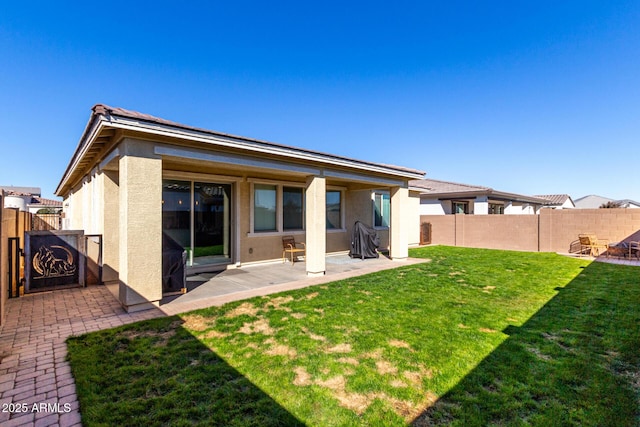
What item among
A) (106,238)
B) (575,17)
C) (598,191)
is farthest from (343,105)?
(598,191)

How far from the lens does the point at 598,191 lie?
56.8 m

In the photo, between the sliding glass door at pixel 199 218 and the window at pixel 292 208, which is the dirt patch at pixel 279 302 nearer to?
the sliding glass door at pixel 199 218

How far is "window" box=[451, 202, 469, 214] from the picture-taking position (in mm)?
21047

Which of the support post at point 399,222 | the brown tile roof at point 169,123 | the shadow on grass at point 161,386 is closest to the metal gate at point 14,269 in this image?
the shadow on grass at point 161,386

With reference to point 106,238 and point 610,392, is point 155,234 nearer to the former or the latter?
point 106,238

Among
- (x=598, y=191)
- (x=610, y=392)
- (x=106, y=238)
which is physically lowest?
(x=610, y=392)

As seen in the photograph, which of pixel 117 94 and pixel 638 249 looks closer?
pixel 638 249

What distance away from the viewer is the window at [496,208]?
857 inches

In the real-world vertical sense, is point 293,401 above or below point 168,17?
below

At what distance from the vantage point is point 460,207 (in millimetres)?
21625

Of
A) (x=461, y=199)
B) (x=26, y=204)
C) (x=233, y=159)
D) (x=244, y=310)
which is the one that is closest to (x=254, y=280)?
(x=244, y=310)

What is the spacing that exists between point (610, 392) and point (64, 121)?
25.7 m

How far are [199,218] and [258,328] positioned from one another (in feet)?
17.5

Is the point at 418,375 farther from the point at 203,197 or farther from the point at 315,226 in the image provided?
the point at 203,197
